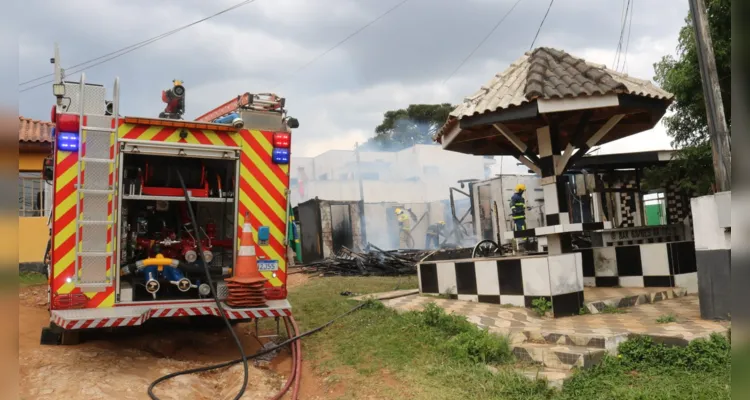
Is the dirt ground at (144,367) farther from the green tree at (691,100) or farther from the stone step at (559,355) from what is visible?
the green tree at (691,100)

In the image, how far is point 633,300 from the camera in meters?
7.45

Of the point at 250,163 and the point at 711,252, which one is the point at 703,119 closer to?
the point at 711,252

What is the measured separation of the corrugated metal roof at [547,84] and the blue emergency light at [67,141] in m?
4.98

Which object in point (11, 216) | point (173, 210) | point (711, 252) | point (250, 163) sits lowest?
point (711, 252)

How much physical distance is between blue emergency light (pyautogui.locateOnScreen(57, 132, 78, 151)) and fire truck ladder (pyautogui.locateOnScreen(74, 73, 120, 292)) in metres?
0.08

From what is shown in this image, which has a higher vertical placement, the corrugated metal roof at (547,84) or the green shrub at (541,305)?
the corrugated metal roof at (547,84)

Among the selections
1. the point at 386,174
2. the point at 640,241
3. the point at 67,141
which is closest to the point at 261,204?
the point at 67,141

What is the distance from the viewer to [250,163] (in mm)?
6125

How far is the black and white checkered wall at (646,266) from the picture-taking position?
27.5 ft

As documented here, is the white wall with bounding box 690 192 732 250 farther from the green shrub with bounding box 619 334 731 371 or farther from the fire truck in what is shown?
the fire truck

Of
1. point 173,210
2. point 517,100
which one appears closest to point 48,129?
point 173,210

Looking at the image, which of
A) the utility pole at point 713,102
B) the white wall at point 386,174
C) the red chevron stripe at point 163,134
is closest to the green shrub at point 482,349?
the utility pole at point 713,102

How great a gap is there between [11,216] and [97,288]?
4877 mm

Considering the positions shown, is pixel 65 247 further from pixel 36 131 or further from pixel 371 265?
pixel 36 131
